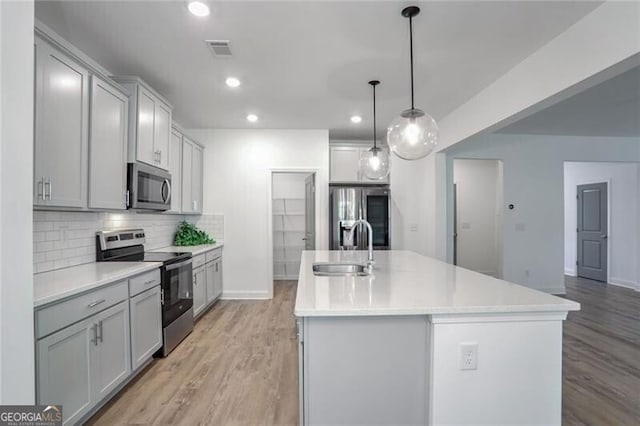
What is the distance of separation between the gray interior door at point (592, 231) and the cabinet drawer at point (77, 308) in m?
7.70

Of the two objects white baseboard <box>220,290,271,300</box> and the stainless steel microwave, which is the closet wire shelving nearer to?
white baseboard <box>220,290,271,300</box>

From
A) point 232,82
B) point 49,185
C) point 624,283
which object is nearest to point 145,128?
point 232,82

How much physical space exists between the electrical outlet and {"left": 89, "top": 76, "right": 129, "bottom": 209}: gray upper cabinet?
2.45 m

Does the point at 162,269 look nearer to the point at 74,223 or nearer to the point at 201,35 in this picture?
the point at 74,223

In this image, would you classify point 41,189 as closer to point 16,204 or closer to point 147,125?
point 16,204

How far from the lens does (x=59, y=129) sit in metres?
1.91

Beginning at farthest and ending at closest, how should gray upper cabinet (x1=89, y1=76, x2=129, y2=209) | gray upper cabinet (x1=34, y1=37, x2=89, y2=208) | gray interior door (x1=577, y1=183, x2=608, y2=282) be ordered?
gray interior door (x1=577, y1=183, x2=608, y2=282)
gray upper cabinet (x1=89, y1=76, x2=129, y2=209)
gray upper cabinet (x1=34, y1=37, x2=89, y2=208)

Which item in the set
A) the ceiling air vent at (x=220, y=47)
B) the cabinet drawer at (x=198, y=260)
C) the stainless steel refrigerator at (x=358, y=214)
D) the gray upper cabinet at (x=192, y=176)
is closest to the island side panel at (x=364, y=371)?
the ceiling air vent at (x=220, y=47)

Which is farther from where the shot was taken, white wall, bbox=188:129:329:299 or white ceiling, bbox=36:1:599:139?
white wall, bbox=188:129:329:299

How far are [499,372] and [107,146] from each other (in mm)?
2851

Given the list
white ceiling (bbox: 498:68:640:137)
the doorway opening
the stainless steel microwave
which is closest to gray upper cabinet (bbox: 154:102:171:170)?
the stainless steel microwave

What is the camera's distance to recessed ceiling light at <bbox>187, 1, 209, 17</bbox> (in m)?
1.91

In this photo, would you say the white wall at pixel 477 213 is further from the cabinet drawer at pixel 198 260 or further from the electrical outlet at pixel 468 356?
the electrical outlet at pixel 468 356

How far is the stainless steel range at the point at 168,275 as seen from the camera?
2.75m
